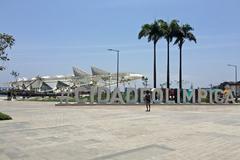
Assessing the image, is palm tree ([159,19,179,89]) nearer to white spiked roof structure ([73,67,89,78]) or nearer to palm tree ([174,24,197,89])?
palm tree ([174,24,197,89])

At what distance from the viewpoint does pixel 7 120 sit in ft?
64.6

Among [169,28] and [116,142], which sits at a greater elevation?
[169,28]

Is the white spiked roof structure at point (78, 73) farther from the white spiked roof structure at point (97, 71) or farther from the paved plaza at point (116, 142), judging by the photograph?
the paved plaza at point (116, 142)

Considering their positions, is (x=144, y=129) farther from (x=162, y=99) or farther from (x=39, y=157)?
(x=162, y=99)

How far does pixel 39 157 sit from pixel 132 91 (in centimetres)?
3438

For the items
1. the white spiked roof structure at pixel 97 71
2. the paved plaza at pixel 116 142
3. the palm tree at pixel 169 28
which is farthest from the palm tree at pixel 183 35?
the white spiked roof structure at pixel 97 71

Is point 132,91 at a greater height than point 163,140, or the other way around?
point 132,91

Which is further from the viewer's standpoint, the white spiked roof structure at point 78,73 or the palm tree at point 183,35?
the white spiked roof structure at point 78,73

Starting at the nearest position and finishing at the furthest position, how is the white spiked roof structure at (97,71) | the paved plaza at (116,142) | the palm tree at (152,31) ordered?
1. the paved plaza at (116,142)
2. the palm tree at (152,31)
3. the white spiked roof structure at (97,71)

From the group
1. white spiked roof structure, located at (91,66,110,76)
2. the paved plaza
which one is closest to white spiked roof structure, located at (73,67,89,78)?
white spiked roof structure, located at (91,66,110,76)

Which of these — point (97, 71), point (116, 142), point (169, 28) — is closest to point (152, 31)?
point (169, 28)

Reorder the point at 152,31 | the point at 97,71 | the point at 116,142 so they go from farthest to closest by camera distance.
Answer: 1. the point at 97,71
2. the point at 152,31
3. the point at 116,142

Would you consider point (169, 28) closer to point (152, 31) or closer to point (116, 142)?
point (152, 31)

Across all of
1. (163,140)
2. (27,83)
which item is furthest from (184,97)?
(27,83)
